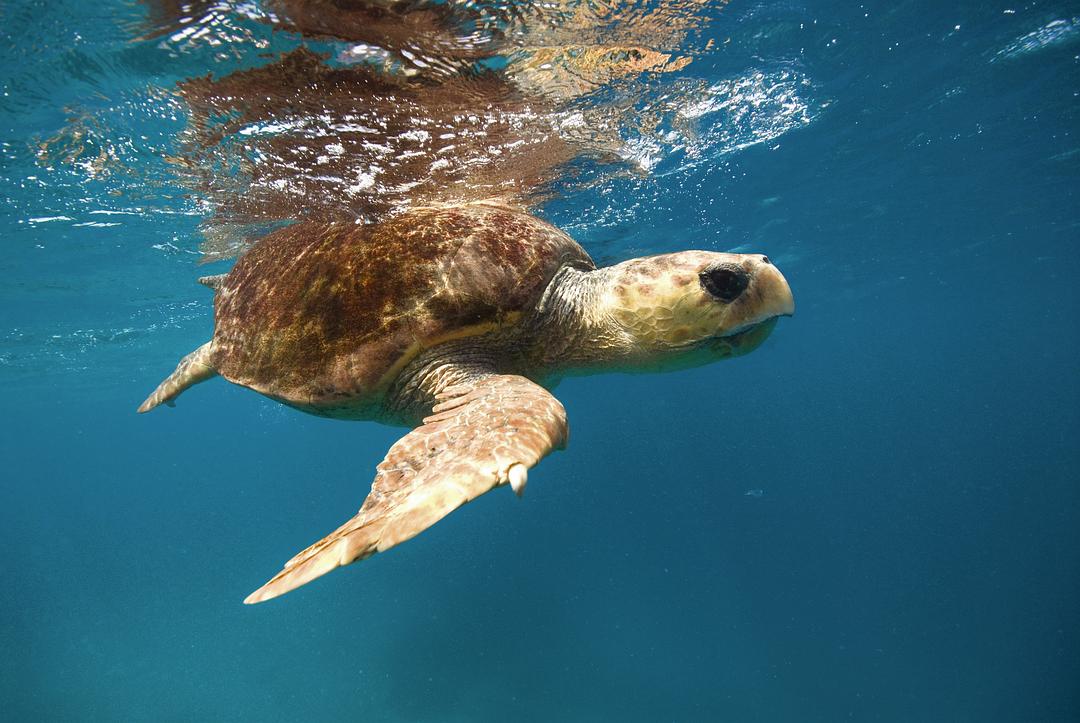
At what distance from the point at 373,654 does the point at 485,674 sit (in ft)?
14.2

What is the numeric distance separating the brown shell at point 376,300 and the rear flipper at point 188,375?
112 centimetres

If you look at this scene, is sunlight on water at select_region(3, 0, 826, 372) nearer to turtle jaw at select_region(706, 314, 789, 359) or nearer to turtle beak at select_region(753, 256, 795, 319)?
turtle beak at select_region(753, 256, 795, 319)

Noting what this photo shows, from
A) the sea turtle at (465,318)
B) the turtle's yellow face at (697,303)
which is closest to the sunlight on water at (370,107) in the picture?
the sea turtle at (465,318)

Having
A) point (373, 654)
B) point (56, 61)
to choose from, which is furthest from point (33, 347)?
point (56, 61)

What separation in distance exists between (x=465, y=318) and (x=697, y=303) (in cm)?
138

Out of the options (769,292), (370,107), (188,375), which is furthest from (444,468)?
(188,375)

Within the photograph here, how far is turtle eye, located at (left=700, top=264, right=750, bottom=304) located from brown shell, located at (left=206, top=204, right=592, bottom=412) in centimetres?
106

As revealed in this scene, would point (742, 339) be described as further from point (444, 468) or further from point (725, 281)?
point (444, 468)

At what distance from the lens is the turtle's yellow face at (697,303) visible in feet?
9.25

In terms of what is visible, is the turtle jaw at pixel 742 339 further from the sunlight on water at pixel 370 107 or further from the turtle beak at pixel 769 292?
the sunlight on water at pixel 370 107

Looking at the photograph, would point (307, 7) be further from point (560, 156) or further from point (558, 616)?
point (558, 616)

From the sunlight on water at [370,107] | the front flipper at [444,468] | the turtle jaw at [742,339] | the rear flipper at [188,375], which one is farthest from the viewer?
the rear flipper at [188,375]

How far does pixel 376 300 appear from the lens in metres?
3.15

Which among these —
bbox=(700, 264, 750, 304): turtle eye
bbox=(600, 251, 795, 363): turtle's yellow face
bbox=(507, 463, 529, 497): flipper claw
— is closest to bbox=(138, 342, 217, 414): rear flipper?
bbox=(600, 251, 795, 363): turtle's yellow face
